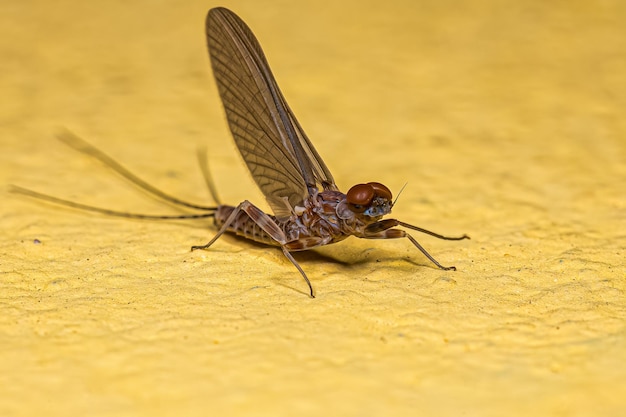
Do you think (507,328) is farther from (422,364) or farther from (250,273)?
(250,273)

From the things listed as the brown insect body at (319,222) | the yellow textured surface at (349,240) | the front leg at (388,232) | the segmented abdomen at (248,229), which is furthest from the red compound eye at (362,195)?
the segmented abdomen at (248,229)

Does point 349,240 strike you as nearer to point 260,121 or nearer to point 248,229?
point 248,229

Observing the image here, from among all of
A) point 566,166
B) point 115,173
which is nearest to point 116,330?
point 115,173

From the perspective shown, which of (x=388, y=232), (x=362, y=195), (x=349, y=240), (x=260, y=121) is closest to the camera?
(x=362, y=195)

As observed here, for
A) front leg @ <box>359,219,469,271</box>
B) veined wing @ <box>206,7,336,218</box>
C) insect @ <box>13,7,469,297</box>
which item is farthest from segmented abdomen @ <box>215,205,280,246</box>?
front leg @ <box>359,219,469,271</box>

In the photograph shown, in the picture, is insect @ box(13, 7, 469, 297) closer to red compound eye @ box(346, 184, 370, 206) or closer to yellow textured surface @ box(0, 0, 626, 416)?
red compound eye @ box(346, 184, 370, 206)

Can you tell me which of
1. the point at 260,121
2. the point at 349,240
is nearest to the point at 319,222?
the point at 349,240
